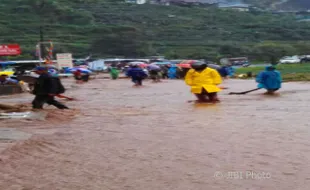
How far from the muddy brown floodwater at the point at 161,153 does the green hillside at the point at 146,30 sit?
46.9 meters

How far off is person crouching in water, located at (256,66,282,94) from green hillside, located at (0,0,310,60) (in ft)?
129

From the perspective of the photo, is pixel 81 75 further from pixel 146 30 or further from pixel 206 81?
pixel 146 30

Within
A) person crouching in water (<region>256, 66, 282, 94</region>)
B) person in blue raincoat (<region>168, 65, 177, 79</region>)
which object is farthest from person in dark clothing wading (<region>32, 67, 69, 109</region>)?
person in blue raincoat (<region>168, 65, 177, 79</region>)

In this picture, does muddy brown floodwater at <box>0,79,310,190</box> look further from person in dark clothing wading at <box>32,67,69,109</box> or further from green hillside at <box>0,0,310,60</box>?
green hillside at <box>0,0,310,60</box>

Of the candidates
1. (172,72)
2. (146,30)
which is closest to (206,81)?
(172,72)

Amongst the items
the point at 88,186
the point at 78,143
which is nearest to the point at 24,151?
the point at 78,143

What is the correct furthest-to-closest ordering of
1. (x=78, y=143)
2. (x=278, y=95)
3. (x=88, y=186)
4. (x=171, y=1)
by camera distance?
1. (x=171, y=1)
2. (x=278, y=95)
3. (x=78, y=143)
4. (x=88, y=186)

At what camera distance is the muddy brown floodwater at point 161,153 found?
19.0ft

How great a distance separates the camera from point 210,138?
8.70m

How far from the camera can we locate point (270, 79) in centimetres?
1791

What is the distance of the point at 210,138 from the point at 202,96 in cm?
696

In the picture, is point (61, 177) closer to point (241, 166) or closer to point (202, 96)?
point (241, 166)

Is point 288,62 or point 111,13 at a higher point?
point 111,13

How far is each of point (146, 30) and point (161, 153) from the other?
63.9 m
